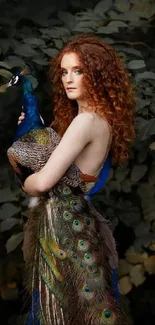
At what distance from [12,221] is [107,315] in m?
0.95

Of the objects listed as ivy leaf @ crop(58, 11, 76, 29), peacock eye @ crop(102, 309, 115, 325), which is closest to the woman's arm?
peacock eye @ crop(102, 309, 115, 325)

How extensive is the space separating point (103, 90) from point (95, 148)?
0.23 m

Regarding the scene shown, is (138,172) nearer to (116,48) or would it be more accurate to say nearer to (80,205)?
(116,48)

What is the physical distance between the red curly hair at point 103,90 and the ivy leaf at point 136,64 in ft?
1.68

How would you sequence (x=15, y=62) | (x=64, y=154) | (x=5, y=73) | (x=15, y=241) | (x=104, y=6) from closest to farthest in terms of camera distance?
1. (x=64, y=154)
2. (x=5, y=73)
3. (x=15, y=62)
4. (x=15, y=241)
5. (x=104, y=6)

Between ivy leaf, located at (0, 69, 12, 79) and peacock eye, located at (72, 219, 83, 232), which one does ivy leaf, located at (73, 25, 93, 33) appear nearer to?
ivy leaf, located at (0, 69, 12, 79)

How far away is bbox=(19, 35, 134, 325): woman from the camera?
323 cm

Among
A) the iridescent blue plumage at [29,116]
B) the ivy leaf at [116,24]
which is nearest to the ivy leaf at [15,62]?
the ivy leaf at [116,24]

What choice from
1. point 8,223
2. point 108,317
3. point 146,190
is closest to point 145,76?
point 146,190

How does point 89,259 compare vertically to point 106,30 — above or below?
below

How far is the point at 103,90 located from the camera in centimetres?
337

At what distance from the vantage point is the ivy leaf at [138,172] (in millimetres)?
4332

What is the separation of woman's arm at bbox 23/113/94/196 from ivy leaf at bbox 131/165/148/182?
1.11 meters

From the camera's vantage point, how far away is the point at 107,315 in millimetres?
3240
